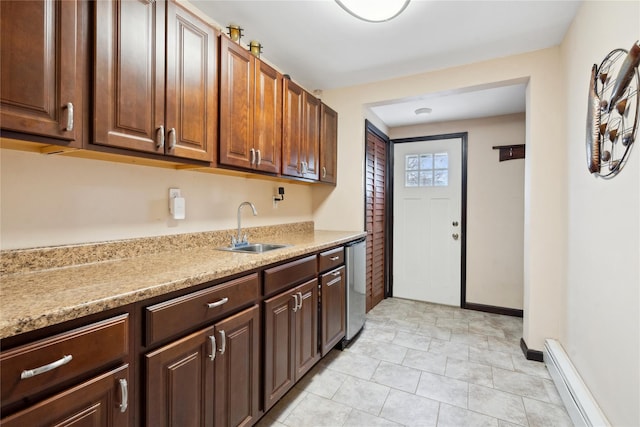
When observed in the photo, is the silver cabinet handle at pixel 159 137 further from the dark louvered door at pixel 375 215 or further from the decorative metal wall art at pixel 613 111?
the dark louvered door at pixel 375 215

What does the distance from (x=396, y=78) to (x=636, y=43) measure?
5.94ft

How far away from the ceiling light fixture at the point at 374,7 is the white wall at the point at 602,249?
0.97 meters

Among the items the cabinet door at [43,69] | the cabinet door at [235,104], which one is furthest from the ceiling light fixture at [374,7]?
the cabinet door at [43,69]

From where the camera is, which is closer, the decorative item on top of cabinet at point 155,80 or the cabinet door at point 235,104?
the decorative item on top of cabinet at point 155,80

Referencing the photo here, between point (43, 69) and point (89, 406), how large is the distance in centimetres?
105

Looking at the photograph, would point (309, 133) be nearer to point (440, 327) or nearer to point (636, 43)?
point (636, 43)

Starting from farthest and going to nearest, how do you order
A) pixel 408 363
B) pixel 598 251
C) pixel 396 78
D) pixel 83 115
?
pixel 396 78, pixel 408 363, pixel 598 251, pixel 83 115

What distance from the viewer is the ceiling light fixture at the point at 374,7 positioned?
157 cm

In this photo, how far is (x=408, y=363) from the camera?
88.2 inches

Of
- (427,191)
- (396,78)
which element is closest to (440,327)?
(427,191)

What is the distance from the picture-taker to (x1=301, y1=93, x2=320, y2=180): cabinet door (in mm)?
2480

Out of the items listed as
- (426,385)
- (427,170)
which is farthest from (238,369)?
(427,170)

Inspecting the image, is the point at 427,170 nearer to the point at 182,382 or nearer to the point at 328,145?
the point at 328,145

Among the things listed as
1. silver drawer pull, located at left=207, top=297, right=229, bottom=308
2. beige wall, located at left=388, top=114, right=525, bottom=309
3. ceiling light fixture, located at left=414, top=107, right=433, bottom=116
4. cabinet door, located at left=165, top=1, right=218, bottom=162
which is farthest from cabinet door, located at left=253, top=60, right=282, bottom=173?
beige wall, located at left=388, top=114, right=525, bottom=309
